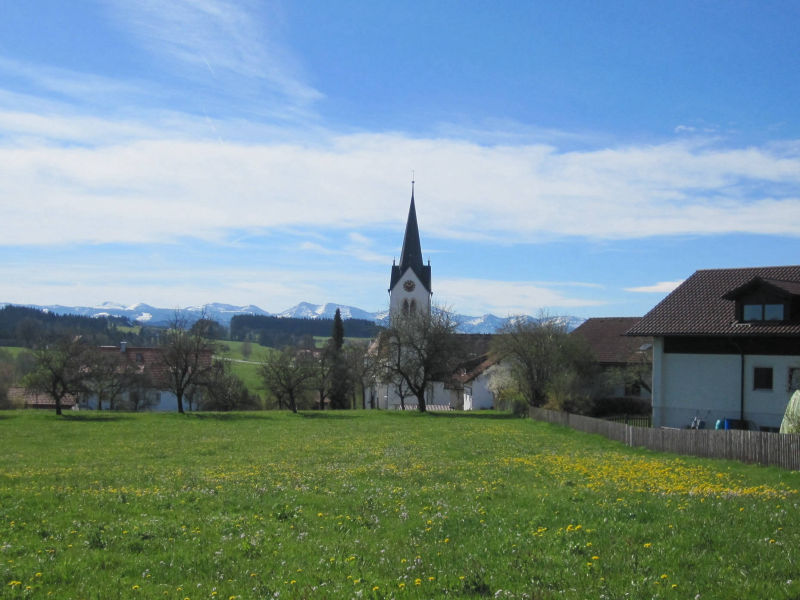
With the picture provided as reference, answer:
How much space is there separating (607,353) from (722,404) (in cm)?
2523

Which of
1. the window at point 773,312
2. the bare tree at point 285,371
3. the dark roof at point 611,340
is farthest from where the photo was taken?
the bare tree at point 285,371

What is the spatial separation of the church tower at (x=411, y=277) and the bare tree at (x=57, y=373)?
146 feet

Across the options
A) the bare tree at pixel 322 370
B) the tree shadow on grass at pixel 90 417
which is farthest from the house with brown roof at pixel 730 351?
the bare tree at pixel 322 370

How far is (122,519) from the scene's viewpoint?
1155 cm

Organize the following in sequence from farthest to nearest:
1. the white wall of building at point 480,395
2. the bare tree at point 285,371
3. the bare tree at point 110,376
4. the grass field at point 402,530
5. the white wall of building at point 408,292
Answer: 1. the white wall of building at point 408,292
2. the white wall of building at point 480,395
3. the bare tree at point 285,371
4. the bare tree at point 110,376
5. the grass field at point 402,530

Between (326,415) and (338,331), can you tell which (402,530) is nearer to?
(326,415)

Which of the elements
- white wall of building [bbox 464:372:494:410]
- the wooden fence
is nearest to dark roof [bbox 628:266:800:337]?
the wooden fence

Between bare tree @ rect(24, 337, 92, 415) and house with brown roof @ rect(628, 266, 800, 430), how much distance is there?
45900 mm

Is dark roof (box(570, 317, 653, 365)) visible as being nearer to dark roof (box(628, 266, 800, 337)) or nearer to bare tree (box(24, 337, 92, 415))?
dark roof (box(628, 266, 800, 337))

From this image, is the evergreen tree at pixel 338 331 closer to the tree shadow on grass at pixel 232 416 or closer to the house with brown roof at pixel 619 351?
the tree shadow on grass at pixel 232 416

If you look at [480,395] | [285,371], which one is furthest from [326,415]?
[480,395]

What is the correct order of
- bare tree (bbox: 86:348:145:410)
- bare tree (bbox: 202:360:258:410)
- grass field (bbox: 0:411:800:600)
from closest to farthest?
grass field (bbox: 0:411:800:600) → bare tree (bbox: 86:348:145:410) → bare tree (bbox: 202:360:258:410)

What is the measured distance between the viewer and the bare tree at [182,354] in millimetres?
59312

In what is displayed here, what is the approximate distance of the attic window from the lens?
34094 mm
